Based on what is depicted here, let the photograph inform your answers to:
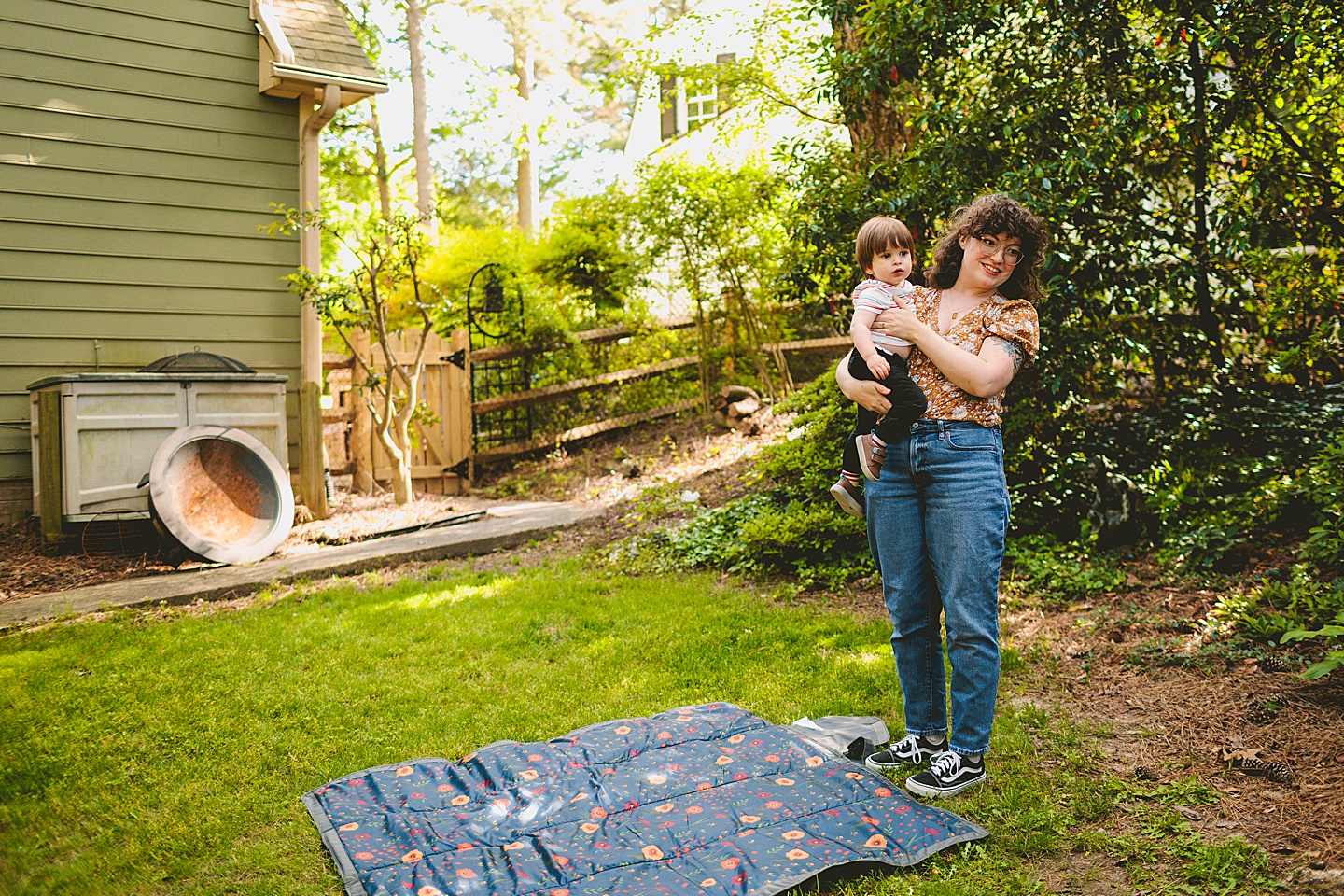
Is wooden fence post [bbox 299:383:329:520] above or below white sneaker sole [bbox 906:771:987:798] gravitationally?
above

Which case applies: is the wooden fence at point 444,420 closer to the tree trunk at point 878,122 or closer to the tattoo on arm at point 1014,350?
the tree trunk at point 878,122

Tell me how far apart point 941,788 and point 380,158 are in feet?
53.8

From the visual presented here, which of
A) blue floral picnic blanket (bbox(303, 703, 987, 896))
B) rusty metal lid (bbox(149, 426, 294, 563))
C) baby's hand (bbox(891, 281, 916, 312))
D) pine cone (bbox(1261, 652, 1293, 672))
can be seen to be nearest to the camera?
blue floral picnic blanket (bbox(303, 703, 987, 896))

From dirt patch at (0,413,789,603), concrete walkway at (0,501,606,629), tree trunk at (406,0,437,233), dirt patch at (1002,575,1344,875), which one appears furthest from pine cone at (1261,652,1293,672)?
tree trunk at (406,0,437,233)

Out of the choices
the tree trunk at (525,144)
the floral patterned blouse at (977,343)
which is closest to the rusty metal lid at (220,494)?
the floral patterned blouse at (977,343)

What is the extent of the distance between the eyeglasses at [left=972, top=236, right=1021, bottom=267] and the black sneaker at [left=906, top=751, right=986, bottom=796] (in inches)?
59.8

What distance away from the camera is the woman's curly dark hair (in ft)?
9.10

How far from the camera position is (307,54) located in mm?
7414

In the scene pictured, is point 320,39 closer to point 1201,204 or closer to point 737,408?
point 737,408

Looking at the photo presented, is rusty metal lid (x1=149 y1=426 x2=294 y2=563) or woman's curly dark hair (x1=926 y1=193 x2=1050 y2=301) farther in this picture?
rusty metal lid (x1=149 y1=426 x2=294 y2=563)

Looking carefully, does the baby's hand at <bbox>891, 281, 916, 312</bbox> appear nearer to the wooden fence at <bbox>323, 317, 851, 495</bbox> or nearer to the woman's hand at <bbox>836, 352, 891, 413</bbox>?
the woman's hand at <bbox>836, 352, 891, 413</bbox>

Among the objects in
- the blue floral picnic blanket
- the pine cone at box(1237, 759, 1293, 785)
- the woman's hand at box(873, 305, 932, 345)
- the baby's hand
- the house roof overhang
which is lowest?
the blue floral picnic blanket

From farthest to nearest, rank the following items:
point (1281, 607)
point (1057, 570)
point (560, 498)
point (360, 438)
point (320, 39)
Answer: point (360, 438) → point (560, 498) → point (320, 39) → point (1057, 570) → point (1281, 607)

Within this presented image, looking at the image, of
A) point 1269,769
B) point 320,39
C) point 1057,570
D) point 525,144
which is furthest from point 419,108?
point 1269,769
